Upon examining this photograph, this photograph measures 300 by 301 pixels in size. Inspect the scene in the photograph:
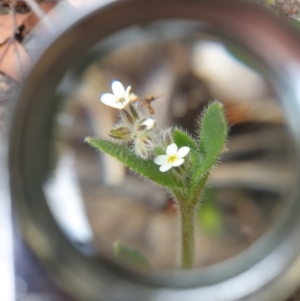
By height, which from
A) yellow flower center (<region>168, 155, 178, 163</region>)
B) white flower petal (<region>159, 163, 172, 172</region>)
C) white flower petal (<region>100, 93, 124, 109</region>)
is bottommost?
white flower petal (<region>159, 163, 172, 172</region>)

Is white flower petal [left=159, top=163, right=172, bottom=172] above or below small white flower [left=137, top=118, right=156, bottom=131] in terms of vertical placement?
below

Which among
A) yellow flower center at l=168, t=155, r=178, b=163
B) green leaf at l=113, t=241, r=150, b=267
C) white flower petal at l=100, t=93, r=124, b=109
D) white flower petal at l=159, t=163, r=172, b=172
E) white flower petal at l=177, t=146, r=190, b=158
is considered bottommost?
green leaf at l=113, t=241, r=150, b=267

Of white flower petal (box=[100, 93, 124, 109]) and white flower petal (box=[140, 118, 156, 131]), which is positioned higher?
white flower petal (box=[100, 93, 124, 109])

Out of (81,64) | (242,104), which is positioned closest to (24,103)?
(81,64)

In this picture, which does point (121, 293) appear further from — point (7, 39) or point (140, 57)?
point (7, 39)
